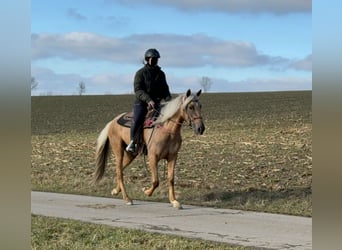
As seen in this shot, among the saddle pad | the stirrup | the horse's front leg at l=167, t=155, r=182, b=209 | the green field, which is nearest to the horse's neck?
the saddle pad

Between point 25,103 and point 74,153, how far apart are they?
20132 mm

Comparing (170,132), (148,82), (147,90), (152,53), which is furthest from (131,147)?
(152,53)

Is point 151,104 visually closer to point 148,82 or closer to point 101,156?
point 148,82

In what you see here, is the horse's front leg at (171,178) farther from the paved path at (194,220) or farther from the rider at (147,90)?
the rider at (147,90)

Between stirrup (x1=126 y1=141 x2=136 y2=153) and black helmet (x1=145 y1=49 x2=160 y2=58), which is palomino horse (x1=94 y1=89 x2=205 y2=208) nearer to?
stirrup (x1=126 y1=141 x2=136 y2=153)

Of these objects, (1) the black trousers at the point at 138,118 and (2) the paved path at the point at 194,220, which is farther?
(1) the black trousers at the point at 138,118

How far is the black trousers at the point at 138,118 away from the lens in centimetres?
1041

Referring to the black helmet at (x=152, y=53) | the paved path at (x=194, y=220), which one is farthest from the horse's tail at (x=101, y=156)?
the black helmet at (x=152, y=53)

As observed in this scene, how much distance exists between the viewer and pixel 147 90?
10266 millimetres

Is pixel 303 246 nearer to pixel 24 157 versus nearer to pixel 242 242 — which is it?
pixel 242 242

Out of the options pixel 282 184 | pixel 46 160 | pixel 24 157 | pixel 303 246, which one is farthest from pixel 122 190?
pixel 46 160

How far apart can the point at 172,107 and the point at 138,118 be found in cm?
77

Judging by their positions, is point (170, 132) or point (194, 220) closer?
point (194, 220)

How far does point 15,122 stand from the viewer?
6.93ft
